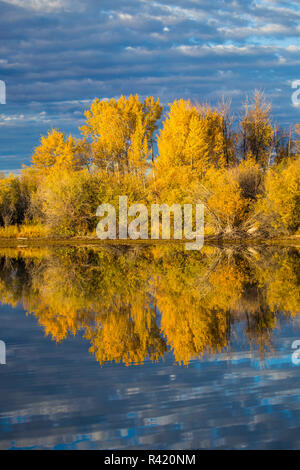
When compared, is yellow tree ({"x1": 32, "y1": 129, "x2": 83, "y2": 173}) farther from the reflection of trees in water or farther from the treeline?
the reflection of trees in water

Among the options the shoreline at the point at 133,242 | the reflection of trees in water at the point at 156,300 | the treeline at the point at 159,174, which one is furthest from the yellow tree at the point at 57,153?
the reflection of trees in water at the point at 156,300

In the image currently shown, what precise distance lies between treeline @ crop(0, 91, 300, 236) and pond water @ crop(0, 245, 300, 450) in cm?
1625

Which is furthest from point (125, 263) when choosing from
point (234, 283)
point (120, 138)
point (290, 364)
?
point (120, 138)

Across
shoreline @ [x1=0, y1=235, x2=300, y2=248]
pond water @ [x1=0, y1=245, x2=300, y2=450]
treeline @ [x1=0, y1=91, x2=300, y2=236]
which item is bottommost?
pond water @ [x1=0, y1=245, x2=300, y2=450]

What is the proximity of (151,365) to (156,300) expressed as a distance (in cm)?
434

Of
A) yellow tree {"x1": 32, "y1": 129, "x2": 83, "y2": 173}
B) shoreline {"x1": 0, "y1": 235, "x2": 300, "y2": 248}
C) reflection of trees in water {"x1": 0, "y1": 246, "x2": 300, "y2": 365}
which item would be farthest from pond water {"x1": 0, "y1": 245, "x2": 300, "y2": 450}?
yellow tree {"x1": 32, "y1": 129, "x2": 83, "y2": 173}

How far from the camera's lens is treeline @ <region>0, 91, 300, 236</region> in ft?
96.4

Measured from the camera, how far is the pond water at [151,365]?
457 cm

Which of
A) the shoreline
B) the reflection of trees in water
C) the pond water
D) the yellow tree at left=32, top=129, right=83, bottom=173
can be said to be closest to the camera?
the pond water

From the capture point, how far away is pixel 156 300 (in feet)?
35.6

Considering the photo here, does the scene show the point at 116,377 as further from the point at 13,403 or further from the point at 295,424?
the point at 295,424

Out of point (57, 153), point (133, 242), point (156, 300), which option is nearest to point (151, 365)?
point (156, 300)

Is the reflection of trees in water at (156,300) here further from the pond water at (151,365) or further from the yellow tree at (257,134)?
the yellow tree at (257,134)
